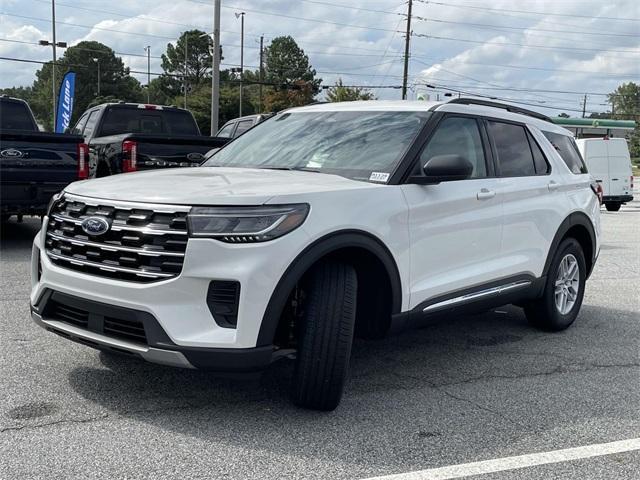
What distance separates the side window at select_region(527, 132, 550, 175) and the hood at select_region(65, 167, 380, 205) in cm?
217

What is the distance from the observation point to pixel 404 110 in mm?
4934

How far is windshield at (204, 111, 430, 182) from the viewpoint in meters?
4.51

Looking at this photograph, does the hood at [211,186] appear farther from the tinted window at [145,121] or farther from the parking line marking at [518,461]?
the tinted window at [145,121]

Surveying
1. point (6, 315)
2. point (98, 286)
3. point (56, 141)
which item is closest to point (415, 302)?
point (98, 286)

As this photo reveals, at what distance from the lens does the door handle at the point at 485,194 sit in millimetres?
4892

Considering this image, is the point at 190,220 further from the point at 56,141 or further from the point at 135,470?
the point at 56,141

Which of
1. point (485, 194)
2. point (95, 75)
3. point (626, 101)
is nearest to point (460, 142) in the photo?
point (485, 194)

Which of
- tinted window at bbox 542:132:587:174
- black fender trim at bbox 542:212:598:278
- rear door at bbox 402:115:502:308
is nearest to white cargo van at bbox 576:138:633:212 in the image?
tinted window at bbox 542:132:587:174

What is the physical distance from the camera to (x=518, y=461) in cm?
345

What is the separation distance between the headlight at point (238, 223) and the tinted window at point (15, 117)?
8.89 meters

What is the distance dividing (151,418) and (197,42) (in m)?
102

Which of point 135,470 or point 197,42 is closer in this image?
point 135,470

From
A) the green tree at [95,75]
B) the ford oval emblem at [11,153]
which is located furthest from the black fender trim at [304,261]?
the green tree at [95,75]

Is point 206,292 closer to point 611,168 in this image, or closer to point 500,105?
point 500,105
